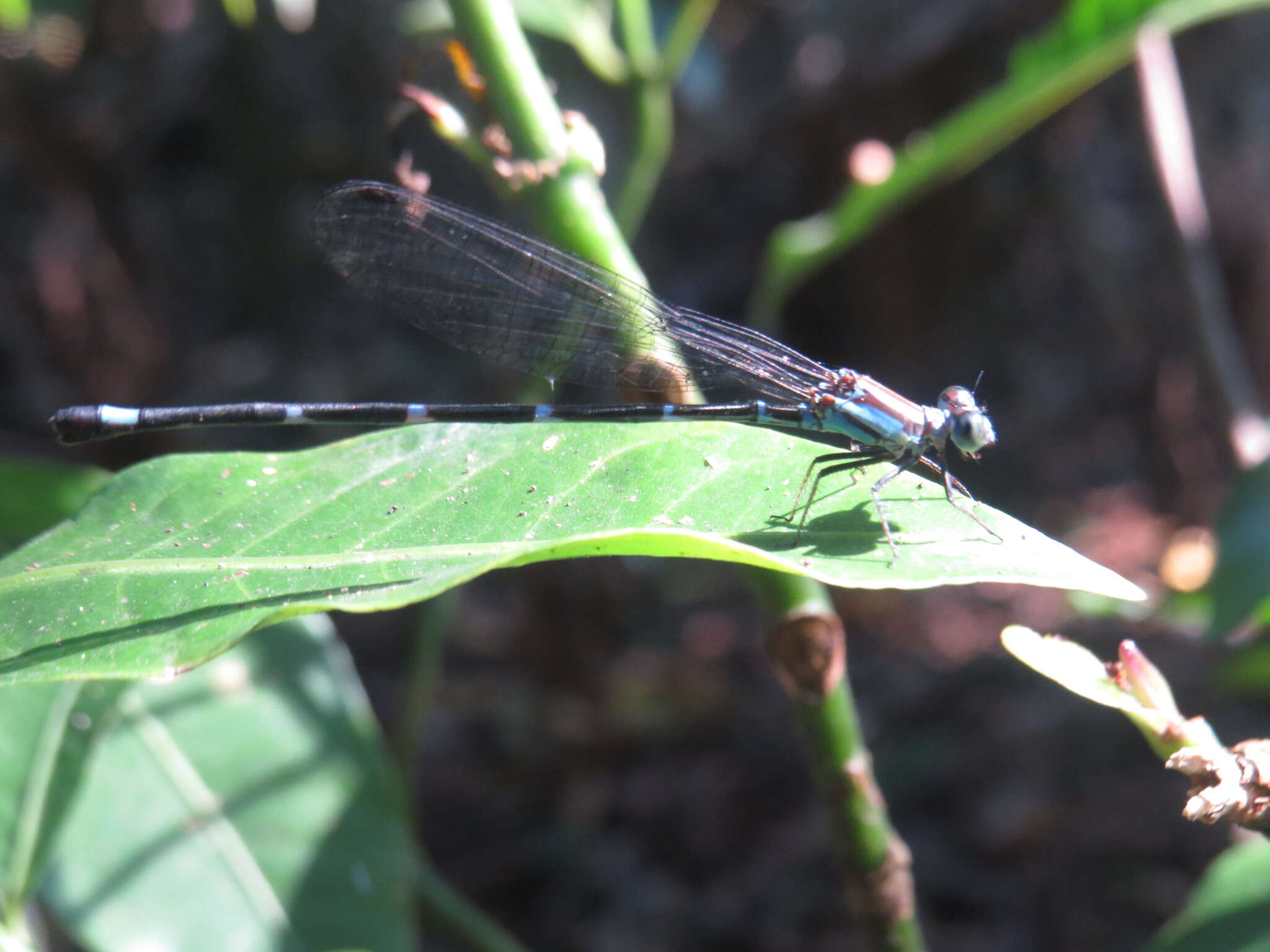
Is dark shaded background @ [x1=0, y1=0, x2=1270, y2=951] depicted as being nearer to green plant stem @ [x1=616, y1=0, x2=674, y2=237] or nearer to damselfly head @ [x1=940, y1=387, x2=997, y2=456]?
damselfly head @ [x1=940, y1=387, x2=997, y2=456]

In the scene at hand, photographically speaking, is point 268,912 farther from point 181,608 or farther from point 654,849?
point 654,849

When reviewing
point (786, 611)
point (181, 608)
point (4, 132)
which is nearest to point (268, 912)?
point (181, 608)

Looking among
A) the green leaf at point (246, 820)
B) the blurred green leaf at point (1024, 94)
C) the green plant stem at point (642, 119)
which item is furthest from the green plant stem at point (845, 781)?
the green plant stem at point (642, 119)

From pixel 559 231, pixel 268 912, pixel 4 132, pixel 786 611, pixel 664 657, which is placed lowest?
pixel 268 912

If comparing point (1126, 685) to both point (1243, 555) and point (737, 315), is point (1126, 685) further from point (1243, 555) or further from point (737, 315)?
point (737, 315)

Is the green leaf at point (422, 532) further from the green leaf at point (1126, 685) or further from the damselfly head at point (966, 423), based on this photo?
the damselfly head at point (966, 423)

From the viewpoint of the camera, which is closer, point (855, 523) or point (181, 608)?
point (181, 608)

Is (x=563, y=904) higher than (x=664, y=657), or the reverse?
(x=664, y=657)
